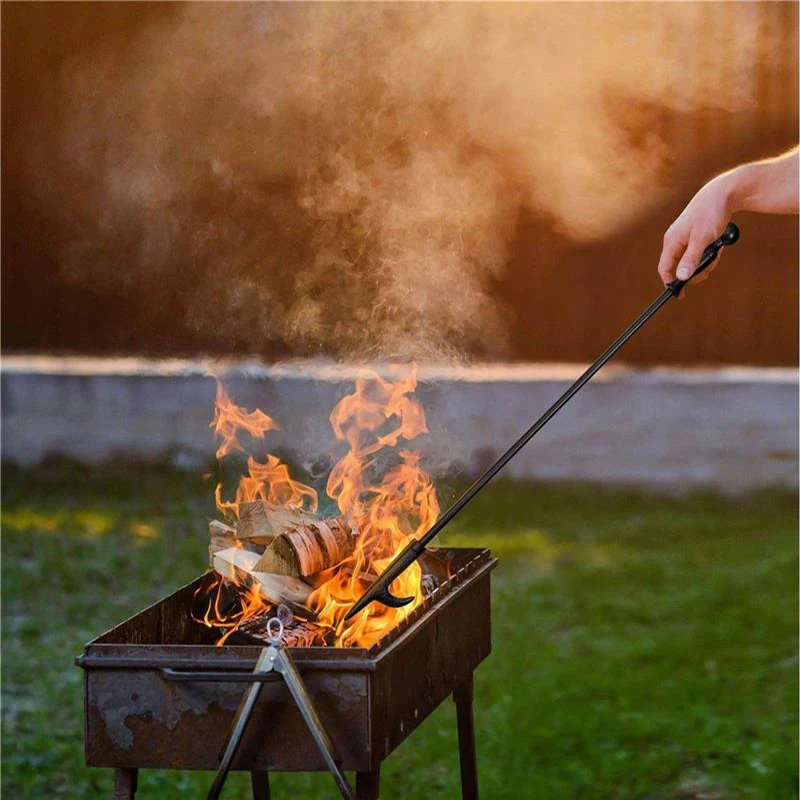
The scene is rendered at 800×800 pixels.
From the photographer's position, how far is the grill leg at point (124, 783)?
227 centimetres

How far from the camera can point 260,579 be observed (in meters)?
2.56

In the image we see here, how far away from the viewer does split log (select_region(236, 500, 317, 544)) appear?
2730 mm

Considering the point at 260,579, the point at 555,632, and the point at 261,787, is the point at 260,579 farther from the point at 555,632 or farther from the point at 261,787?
the point at 555,632

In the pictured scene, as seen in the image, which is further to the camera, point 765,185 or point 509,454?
point 765,185

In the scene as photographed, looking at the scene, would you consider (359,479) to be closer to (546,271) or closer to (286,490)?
(286,490)

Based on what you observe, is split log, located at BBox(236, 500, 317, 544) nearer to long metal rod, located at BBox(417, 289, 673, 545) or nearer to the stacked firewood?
the stacked firewood

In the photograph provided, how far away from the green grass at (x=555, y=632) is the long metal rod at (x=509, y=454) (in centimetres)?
161

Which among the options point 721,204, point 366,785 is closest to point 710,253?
point 721,204

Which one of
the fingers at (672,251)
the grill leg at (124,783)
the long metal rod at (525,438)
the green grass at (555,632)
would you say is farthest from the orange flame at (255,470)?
the green grass at (555,632)

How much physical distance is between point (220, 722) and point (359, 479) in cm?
87

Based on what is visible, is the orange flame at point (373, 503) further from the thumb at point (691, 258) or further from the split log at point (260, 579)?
the thumb at point (691, 258)

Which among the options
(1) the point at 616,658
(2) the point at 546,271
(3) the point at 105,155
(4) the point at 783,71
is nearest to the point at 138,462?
(3) the point at 105,155

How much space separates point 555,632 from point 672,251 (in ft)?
9.43

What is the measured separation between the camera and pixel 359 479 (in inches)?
118
